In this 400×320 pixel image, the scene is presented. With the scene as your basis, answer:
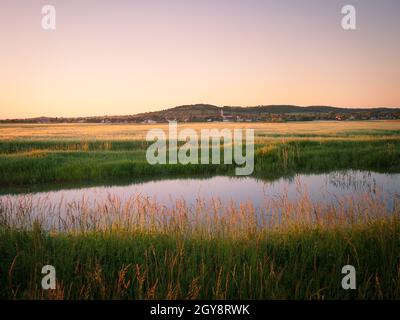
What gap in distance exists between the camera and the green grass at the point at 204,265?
3.78 m

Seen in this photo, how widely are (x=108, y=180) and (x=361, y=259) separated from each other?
13.8 meters

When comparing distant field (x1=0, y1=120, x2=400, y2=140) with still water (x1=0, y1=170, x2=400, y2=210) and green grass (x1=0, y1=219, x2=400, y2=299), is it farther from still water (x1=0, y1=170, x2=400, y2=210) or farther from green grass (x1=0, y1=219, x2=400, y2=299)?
green grass (x1=0, y1=219, x2=400, y2=299)

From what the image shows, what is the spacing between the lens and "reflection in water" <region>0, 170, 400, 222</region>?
38.9 ft

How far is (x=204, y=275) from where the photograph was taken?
4.01m

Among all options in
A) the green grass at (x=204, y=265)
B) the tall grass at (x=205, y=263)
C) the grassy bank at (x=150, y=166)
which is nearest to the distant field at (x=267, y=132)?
the grassy bank at (x=150, y=166)

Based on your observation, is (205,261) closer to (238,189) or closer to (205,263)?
(205,263)

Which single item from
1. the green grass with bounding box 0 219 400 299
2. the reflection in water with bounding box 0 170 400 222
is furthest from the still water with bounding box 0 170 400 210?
the green grass with bounding box 0 219 400 299

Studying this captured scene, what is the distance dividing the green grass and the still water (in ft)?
18.6

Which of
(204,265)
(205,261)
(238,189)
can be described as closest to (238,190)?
(238,189)

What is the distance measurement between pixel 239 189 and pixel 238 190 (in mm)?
218

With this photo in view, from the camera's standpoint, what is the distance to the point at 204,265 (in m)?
4.27

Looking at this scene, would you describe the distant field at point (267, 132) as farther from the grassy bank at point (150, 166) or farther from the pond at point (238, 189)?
the pond at point (238, 189)
